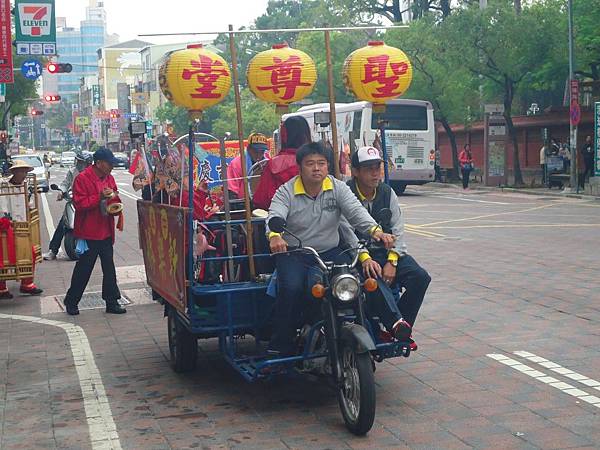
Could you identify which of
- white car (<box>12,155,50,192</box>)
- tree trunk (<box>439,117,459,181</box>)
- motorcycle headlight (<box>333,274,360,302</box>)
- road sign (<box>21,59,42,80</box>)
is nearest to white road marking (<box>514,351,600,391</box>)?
motorcycle headlight (<box>333,274,360,302</box>)

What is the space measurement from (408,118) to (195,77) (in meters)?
24.4

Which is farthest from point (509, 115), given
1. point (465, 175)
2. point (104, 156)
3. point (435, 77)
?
point (104, 156)

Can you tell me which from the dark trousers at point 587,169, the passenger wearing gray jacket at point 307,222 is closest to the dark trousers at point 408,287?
the passenger wearing gray jacket at point 307,222

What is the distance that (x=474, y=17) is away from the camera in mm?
33125

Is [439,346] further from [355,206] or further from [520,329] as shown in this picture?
[355,206]

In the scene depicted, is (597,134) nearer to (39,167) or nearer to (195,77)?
(39,167)

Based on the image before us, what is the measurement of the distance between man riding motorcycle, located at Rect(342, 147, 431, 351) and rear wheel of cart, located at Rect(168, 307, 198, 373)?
1.49 m

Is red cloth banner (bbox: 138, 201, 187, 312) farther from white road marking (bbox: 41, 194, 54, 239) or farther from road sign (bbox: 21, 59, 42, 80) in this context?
road sign (bbox: 21, 59, 42, 80)

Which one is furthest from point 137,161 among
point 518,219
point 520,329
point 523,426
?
point 518,219

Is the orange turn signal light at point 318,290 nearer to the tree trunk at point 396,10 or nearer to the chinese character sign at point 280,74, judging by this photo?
the chinese character sign at point 280,74

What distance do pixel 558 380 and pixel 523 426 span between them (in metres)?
1.14

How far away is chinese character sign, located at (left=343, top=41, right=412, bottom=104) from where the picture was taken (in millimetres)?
7059

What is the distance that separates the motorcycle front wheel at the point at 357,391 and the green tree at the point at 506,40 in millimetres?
28650

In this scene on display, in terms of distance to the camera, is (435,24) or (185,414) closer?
(185,414)
